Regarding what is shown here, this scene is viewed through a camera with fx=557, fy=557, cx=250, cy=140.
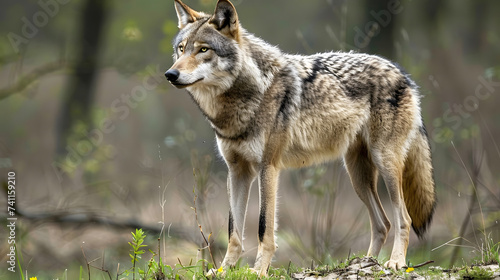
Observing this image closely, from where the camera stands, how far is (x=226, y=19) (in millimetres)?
4215

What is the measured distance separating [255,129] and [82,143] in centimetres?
397

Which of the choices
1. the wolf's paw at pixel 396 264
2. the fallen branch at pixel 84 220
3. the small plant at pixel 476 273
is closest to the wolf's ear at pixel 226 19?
the wolf's paw at pixel 396 264

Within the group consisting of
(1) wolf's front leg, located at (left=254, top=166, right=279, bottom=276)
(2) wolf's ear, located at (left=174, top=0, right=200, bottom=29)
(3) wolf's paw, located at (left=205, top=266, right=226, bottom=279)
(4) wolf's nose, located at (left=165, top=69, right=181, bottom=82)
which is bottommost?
(3) wolf's paw, located at (left=205, top=266, right=226, bottom=279)

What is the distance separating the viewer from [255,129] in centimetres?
422

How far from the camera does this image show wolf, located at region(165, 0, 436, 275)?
13.7 feet

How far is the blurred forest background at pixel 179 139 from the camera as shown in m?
5.71

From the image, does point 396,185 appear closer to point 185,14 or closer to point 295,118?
point 295,118

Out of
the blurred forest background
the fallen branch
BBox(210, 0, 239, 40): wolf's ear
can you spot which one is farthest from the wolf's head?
the fallen branch

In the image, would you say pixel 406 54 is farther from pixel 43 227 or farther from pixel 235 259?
pixel 43 227

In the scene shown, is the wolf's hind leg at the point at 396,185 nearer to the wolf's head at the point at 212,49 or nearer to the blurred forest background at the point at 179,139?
the blurred forest background at the point at 179,139

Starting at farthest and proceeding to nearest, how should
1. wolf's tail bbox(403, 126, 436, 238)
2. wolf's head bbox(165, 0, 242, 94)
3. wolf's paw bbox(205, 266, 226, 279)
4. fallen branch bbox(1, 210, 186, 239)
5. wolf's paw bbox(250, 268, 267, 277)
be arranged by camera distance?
1. fallen branch bbox(1, 210, 186, 239)
2. wolf's tail bbox(403, 126, 436, 238)
3. wolf's head bbox(165, 0, 242, 94)
4. wolf's paw bbox(250, 268, 267, 277)
5. wolf's paw bbox(205, 266, 226, 279)

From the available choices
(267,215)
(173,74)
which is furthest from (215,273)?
(173,74)

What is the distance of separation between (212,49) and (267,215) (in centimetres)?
129

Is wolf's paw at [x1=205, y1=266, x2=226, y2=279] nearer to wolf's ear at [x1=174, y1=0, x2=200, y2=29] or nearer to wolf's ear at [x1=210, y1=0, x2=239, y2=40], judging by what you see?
wolf's ear at [x1=210, y1=0, x2=239, y2=40]
